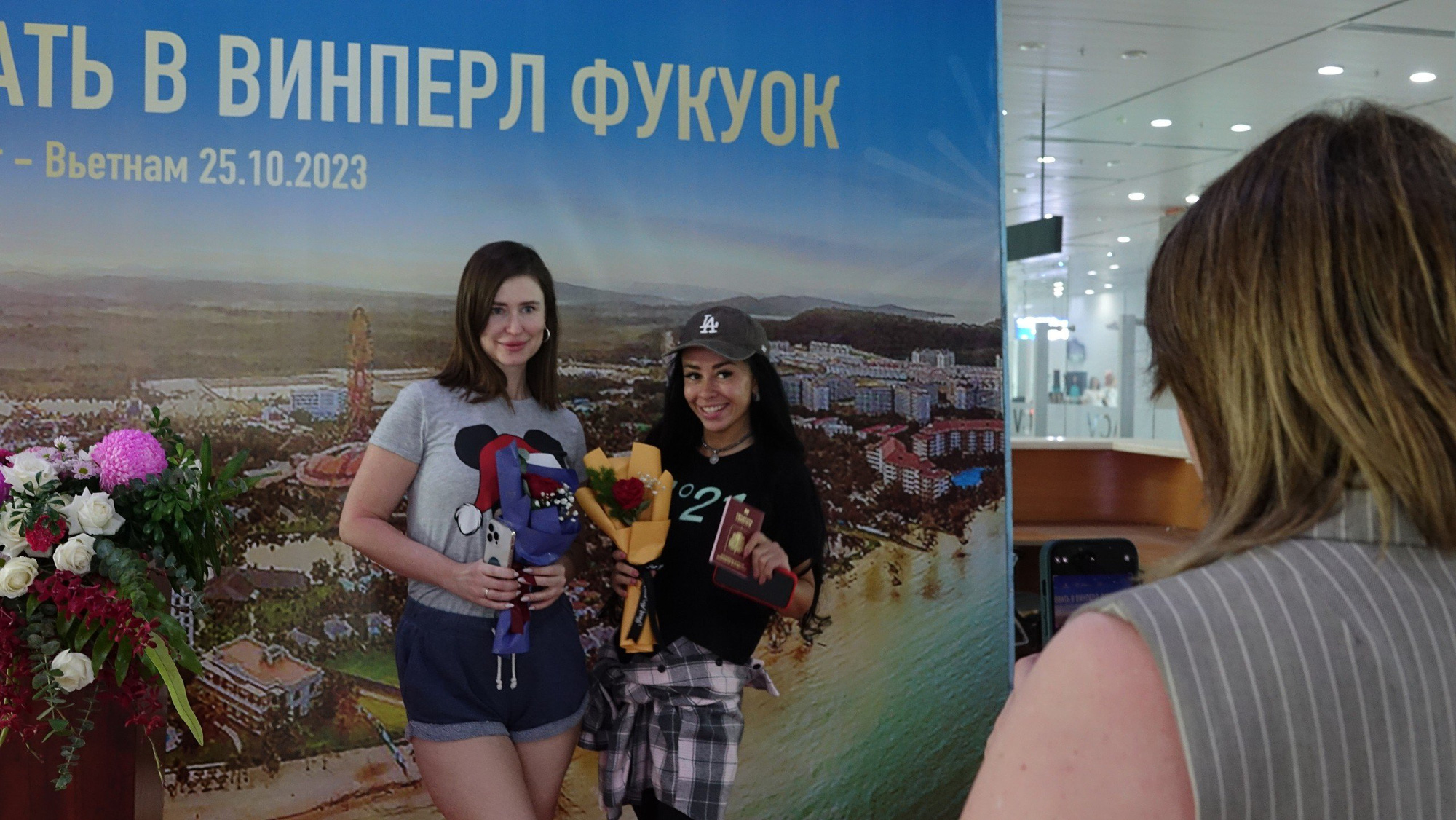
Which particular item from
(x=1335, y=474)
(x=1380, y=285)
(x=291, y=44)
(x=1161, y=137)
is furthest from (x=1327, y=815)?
(x=1161, y=137)

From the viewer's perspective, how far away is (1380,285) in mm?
758

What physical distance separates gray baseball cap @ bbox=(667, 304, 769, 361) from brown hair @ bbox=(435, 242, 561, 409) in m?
0.35

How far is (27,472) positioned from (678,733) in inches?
64.1

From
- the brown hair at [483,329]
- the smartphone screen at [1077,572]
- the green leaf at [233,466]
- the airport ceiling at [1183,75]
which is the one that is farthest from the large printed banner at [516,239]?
the airport ceiling at [1183,75]

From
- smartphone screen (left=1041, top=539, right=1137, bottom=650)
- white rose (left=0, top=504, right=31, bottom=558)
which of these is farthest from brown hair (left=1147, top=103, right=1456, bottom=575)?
smartphone screen (left=1041, top=539, right=1137, bottom=650)

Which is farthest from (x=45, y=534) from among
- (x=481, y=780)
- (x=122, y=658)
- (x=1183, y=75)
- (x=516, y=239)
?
(x=1183, y=75)

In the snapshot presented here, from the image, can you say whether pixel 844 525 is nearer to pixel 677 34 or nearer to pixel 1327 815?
pixel 677 34

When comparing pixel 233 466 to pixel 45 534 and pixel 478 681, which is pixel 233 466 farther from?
pixel 478 681

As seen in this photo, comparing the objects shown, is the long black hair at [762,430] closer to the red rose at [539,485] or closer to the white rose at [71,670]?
the red rose at [539,485]

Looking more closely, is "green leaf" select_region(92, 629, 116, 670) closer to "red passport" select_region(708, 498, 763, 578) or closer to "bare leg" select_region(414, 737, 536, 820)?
"bare leg" select_region(414, 737, 536, 820)

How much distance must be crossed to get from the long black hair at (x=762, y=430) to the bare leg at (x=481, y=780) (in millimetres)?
859

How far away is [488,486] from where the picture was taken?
2.73 m

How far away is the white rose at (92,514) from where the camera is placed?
2.42m

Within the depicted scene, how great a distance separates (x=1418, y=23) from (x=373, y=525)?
5743mm
